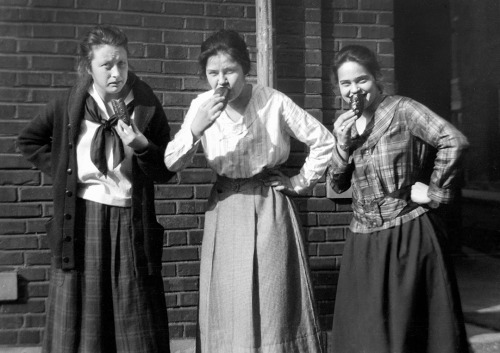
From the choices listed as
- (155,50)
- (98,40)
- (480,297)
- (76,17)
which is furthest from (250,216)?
(480,297)

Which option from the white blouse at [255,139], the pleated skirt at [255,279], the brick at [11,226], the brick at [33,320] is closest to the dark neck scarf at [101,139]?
the white blouse at [255,139]

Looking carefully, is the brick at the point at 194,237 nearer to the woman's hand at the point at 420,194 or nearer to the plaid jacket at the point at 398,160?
the plaid jacket at the point at 398,160

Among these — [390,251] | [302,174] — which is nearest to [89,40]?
[302,174]

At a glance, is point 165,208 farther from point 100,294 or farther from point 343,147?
point 343,147

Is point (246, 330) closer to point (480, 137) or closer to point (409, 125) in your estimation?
point (409, 125)

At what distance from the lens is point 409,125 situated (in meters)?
2.99

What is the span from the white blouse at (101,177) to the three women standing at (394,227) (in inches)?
40.2

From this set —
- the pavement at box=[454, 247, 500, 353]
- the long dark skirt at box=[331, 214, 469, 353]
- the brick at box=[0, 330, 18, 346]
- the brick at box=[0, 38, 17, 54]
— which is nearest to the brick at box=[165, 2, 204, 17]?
the brick at box=[0, 38, 17, 54]

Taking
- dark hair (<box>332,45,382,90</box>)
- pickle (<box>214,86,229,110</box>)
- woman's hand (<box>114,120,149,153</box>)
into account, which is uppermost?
dark hair (<box>332,45,382,90</box>)

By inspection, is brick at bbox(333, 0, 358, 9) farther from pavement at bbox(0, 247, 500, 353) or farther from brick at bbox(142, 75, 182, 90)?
pavement at bbox(0, 247, 500, 353)

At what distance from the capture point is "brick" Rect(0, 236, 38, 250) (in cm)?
415

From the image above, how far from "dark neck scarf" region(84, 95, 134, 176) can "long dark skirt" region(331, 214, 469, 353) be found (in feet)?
4.10

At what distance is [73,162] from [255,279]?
1.04 meters

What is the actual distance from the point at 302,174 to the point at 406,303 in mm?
847
